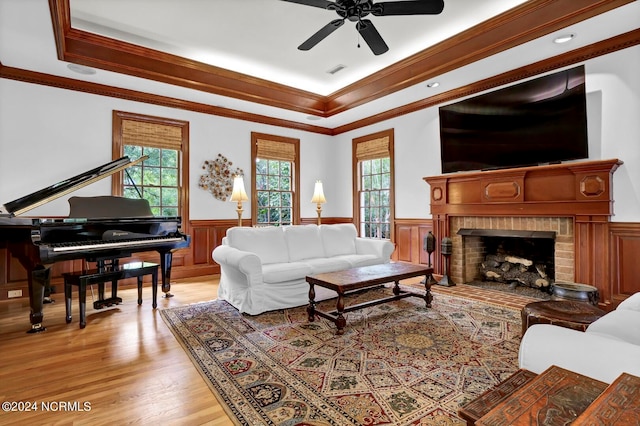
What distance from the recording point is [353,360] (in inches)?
92.3

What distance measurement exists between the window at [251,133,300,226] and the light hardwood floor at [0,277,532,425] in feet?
9.70

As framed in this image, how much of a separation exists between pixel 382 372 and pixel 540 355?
1.21 m

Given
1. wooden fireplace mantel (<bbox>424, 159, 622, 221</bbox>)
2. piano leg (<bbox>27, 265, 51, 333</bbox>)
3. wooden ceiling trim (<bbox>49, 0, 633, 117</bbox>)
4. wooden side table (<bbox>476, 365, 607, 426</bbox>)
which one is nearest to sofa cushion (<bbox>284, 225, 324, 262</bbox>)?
wooden fireplace mantel (<bbox>424, 159, 622, 221</bbox>)

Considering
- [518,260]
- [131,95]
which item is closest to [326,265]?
[518,260]

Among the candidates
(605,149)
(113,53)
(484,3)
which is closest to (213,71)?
(113,53)

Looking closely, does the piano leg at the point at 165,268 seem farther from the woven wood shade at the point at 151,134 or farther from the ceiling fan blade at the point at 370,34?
the ceiling fan blade at the point at 370,34

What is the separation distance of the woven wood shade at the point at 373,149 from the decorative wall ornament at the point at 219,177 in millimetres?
2332

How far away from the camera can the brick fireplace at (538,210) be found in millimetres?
3428

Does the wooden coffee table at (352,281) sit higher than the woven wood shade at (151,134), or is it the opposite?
the woven wood shade at (151,134)

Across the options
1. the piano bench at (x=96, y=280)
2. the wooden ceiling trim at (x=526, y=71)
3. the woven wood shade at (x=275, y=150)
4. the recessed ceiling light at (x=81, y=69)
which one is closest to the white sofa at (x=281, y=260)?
the piano bench at (x=96, y=280)

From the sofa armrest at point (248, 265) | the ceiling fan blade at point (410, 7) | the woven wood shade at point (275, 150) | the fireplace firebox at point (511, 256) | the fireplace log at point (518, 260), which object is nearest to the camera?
the ceiling fan blade at point (410, 7)

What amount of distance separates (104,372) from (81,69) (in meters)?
3.59

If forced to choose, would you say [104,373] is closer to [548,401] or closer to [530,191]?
[548,401]

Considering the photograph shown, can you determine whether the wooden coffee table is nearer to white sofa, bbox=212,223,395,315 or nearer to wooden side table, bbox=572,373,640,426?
white sofa, bbox=212,223,395,315
